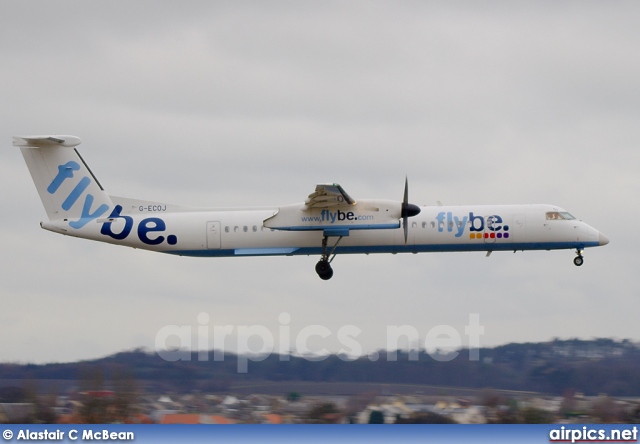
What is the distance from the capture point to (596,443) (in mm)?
29250

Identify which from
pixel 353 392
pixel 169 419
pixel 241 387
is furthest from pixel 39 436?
pixel 353 392

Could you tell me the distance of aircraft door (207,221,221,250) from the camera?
113 ft

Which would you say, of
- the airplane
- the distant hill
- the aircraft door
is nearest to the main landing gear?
the airplane

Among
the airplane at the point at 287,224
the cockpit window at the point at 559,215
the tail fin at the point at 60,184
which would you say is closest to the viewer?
the airplane at the point at 287,224

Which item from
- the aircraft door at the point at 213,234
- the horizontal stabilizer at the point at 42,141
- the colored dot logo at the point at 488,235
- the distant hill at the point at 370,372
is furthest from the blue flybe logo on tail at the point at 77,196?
the colored dot logo at the point at 488,235

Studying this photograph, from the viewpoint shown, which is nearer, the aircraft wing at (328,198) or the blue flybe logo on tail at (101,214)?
the aircraft wing at (328,198)

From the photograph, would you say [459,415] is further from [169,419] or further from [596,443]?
[169,419]

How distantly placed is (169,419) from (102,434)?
228 centimetres

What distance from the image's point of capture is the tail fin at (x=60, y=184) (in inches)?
1377

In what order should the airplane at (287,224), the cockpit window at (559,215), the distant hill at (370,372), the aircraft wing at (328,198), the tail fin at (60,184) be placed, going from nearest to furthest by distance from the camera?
the aircraft wing at (328,198) < the airplane at (287,224) < the distant hill at (370,372) < the cockpit window at (559,215) < the tail fin at (60,184)

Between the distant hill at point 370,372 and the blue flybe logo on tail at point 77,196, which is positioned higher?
the blue flybe logo on tail at point 77,196

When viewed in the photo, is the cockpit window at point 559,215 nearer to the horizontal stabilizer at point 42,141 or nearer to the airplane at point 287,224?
the airplane at point 287,224

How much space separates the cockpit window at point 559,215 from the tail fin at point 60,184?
475 inches

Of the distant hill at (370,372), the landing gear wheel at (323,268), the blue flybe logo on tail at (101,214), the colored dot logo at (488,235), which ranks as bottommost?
the distant hill at (370,372)
